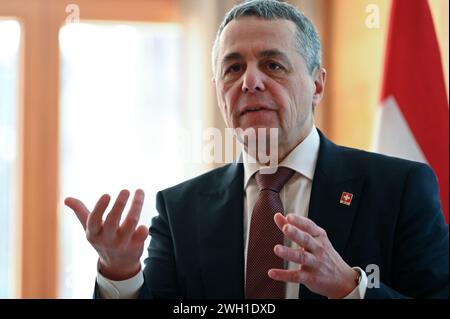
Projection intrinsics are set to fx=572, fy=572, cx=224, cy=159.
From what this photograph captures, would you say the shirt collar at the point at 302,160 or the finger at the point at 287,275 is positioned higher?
the shirt collar at the point at 302,160

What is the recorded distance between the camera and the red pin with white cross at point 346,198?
40.1 inches

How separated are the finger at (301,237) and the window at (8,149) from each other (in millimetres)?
1722

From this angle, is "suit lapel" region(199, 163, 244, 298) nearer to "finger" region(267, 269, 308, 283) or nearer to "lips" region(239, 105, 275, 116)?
"lips" region(239, 105, 275, 116)

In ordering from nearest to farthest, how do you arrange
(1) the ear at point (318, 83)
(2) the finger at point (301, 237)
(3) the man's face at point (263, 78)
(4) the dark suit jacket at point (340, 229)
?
(2) the finger at point (301, 237), (4) the dark suit jacket at point (340, 229), (3) the man's face at point (263, 78), (1) the ear at point (318, 83)

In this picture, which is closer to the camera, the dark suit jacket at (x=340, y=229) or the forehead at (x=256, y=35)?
the dark suit jacket at (x=340, y=229)

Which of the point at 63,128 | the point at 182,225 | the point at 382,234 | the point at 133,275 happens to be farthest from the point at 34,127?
the point at 382,234

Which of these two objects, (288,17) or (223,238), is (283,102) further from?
(223,238)

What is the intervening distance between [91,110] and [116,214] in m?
1.57

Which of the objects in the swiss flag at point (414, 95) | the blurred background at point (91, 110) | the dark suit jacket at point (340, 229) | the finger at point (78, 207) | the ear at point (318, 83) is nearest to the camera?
the finger at point (78, 207)

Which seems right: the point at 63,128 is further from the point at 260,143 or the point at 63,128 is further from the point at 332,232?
the point at 332,232

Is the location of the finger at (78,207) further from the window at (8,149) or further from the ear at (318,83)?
the window at (8,149)

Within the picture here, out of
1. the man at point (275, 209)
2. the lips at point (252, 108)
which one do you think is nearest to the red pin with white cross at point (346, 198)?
the man at point (275, 209)

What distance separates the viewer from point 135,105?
237 centimetres

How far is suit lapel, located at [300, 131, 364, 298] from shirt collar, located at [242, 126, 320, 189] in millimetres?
19
